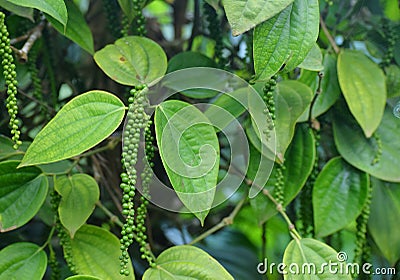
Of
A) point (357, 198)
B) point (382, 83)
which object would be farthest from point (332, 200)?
point (382, 83)

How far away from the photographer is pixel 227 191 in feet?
2.75

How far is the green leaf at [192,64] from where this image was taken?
67cm

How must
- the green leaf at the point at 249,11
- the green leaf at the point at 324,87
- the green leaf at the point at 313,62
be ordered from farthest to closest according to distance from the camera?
the green leaf at the point at 324,87, the green leaf at the point at 313,62, the green leaf at the point at 249,11

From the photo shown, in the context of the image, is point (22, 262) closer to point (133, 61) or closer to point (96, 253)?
point (96, 253)

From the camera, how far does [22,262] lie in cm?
57

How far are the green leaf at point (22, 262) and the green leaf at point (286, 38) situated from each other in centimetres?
30

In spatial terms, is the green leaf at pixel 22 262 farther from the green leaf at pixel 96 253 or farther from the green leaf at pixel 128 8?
the green leaf at pixel 128 8

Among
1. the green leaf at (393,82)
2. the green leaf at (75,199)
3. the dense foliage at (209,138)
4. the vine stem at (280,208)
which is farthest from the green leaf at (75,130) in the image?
the green leaf at (393,82)

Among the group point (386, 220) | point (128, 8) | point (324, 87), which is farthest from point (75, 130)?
point (386, 220)

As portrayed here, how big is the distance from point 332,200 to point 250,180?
0.10 metres

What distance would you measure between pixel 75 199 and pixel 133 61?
153mm

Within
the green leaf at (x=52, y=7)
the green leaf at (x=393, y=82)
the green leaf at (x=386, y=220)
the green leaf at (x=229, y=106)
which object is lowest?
the green leaf at (x=386, y=220)

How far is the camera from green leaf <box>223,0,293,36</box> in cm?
44

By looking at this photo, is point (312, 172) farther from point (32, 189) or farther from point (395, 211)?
point (32, 189)
